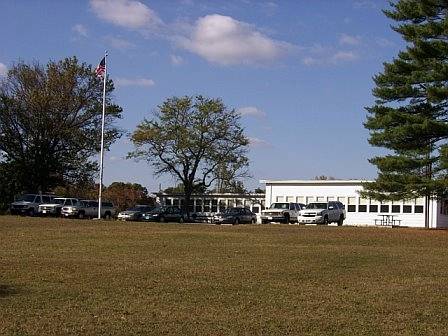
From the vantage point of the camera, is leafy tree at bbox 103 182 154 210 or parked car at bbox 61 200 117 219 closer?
parked car at bbox 61 200 117 219

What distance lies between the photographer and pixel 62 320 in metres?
9.74

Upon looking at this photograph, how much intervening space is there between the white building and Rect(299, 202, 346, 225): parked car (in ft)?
25.4

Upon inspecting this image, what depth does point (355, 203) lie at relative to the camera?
65.5 meters

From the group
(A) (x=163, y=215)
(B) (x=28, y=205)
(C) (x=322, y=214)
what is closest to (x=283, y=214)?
(C) (x=322, y=214)

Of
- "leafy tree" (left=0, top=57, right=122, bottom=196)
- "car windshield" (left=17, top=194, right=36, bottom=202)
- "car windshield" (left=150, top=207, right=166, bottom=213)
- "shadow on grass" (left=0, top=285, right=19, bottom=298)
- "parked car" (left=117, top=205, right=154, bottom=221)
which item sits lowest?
"shadow on grass" (left=0, top=285, right=19, bottom=298)

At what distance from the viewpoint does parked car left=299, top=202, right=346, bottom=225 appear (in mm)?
48688

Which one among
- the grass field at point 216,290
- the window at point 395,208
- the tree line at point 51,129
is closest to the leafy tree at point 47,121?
the tree line at point 51,129

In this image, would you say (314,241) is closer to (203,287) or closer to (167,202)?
(203,287)

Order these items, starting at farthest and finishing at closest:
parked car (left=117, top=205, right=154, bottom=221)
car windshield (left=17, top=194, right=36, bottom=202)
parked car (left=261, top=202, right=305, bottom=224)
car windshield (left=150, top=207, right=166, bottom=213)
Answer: car windshield (left=150, top=207, right=166, bottom=213)
parked car (left=117, top=205, right=154, bottom=221)
car windshield (left=17, top=194, right=36, bottom=202)
parked car (left=261, top=202, right=305, bottom=224)

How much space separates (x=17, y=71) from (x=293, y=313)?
186 ft

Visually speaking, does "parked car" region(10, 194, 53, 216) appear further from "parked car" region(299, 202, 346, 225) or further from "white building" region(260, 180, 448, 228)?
"white building" region(260, 180, 448, 228)

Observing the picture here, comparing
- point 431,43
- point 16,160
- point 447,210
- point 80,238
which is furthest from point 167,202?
point 80,238

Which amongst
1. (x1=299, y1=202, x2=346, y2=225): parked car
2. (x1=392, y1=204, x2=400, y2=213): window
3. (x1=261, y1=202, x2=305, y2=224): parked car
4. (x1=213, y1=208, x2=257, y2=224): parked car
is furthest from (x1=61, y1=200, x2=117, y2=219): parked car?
(x1=392, y1=204, x2=400, y2=213): window

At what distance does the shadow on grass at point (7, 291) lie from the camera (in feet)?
39.0
